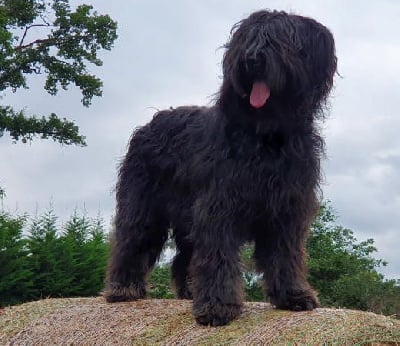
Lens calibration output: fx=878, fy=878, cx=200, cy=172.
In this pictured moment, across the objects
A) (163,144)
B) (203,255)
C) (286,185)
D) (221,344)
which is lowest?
(221,344)

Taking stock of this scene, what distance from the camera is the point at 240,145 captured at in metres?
6.11

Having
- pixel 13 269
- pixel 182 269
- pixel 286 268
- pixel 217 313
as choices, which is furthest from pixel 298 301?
pixel 13 269

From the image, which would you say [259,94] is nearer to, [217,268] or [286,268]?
[217,268]

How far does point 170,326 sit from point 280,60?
216cm

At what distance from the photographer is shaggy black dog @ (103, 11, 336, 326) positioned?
228 inches

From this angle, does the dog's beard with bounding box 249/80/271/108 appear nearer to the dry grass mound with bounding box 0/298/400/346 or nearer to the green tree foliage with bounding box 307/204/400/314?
the dry grass mound with bounding box 0/298/400/346

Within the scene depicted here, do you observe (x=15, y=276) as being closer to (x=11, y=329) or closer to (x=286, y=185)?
(x=11, y=329)

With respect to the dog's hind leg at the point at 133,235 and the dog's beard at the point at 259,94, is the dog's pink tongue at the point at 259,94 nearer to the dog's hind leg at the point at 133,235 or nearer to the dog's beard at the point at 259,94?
the dog's beard at the point at 259,94

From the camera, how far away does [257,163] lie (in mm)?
6098

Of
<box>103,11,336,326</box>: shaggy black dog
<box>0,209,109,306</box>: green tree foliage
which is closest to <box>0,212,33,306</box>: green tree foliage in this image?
<box>0,209,109,306</box>: green tree foliage

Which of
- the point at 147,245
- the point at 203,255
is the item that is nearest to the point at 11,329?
the point at 147,245

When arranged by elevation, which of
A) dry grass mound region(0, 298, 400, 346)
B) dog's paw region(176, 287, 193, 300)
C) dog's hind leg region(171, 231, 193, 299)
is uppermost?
dog's hind leg region(171, 231, 193, 299)

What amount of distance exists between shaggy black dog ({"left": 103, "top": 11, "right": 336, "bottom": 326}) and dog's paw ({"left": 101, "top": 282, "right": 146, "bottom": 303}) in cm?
93

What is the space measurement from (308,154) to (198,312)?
1374mm
